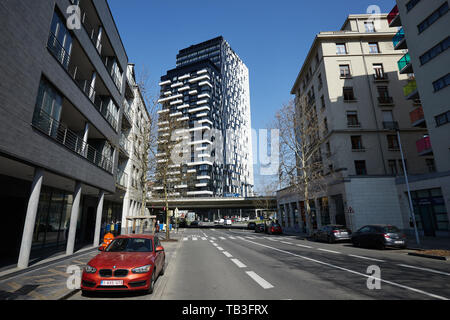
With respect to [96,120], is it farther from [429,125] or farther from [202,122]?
[202,122]

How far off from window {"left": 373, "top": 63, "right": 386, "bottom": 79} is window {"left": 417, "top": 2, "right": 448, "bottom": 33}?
799 centimetres

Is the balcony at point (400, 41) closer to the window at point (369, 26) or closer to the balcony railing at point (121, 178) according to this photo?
the window at point (369, 26)

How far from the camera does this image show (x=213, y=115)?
95938mm

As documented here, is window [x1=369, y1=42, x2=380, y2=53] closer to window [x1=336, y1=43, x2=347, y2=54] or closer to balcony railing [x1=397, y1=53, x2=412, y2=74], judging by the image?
window [x1=336, y1=43, x2=347, y2=54]

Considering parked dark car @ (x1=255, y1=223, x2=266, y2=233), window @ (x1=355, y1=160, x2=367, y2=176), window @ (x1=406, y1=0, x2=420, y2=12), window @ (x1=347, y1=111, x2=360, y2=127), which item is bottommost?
parked dark car @ (x1=255, y1=223, x2=266, y2=233)

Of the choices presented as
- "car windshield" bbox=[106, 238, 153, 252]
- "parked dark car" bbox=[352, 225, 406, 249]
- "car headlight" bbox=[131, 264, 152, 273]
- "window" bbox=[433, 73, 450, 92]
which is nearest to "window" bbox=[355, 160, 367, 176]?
"window" bbox=[433, 73, 450, 92]

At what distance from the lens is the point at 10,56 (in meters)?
7.66

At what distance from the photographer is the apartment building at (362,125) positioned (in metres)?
23.9

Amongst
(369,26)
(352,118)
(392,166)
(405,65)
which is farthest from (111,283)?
(369,26)

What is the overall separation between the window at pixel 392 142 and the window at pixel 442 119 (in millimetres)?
8199

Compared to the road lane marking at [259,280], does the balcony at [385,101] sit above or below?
above

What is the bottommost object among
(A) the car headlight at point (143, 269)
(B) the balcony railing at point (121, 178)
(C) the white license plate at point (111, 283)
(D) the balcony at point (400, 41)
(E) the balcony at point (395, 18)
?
(C) the white license plate at point (111, 283)

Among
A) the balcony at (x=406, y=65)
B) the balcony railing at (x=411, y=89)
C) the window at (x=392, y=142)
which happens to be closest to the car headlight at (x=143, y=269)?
the balcony railing at (x=411, y=89)

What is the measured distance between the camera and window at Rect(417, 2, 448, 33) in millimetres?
18906
